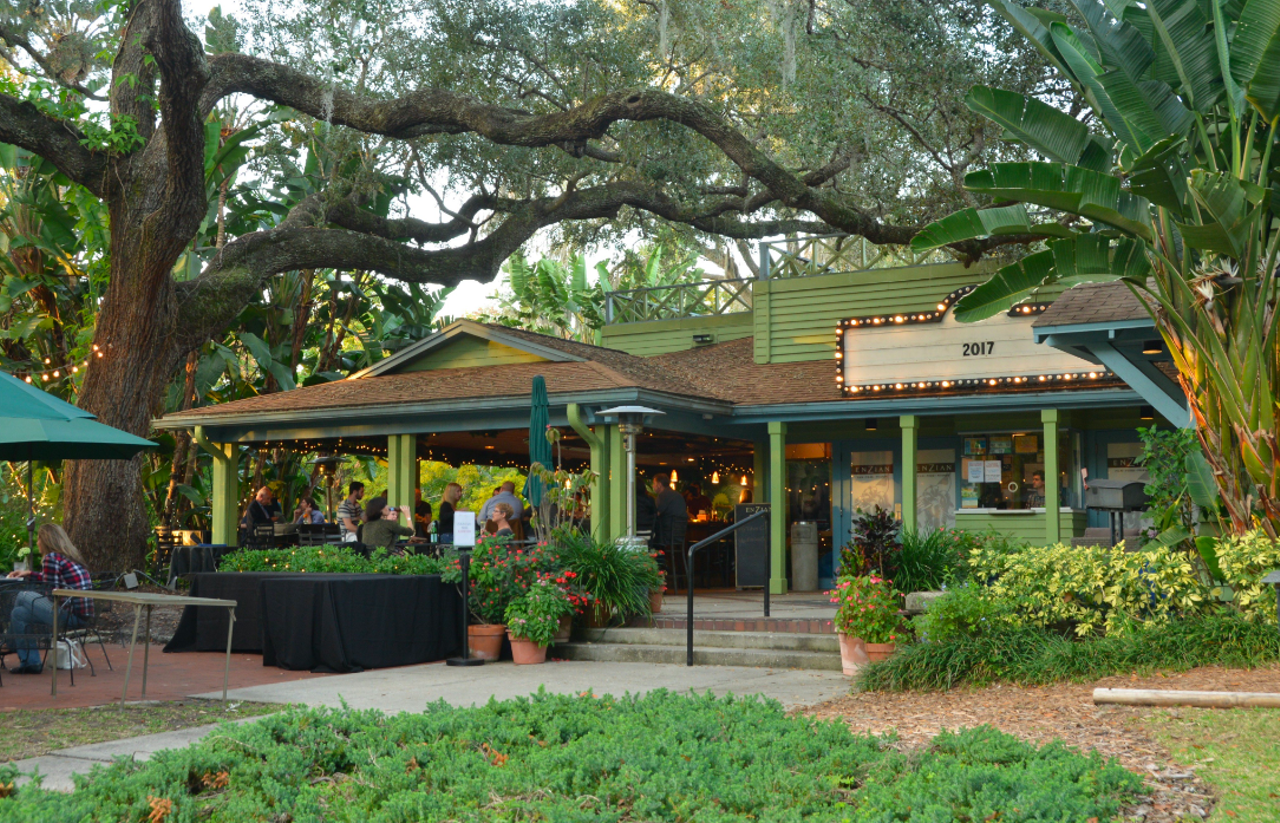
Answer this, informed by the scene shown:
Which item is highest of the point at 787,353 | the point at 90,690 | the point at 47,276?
the point at 47,276

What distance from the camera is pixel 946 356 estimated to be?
14.5m

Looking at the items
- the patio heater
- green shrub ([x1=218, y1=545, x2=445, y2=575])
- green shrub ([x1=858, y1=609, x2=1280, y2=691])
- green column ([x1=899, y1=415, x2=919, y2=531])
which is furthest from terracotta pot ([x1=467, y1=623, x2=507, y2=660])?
green column ([x1=899, y1=415, x2=919, y2=531])

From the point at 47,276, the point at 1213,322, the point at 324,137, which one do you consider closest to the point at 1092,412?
the point at 1213,322

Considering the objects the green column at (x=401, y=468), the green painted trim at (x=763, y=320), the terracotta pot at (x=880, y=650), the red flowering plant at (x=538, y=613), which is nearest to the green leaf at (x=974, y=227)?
the terracotta pot at (x=880, y=650)

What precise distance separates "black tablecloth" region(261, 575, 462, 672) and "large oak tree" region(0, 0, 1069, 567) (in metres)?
5.56

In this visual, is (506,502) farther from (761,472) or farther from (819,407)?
(761,472)

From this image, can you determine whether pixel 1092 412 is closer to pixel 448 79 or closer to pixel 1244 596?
pixel 1244 596

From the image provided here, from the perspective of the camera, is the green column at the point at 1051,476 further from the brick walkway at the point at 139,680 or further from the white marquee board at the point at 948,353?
the brick walkway at the point at 139,680

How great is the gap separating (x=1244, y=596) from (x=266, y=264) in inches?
503

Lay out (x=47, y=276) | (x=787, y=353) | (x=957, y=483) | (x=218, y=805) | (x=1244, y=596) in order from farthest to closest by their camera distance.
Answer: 1. (x=47, y=276)
2. (x=787, y=353)
3. (x=957, y=483)
4. (x=1244, y=596)
5. (x=218, y=805)

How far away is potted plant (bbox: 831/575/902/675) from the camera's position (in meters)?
9.06

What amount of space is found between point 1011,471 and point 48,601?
11.5 metres

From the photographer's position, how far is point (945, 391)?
46.9 feet

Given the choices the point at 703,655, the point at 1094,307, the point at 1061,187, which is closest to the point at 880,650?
the point at 703,655
